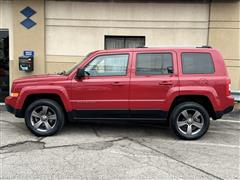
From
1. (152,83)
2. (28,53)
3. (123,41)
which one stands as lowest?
(152,83)

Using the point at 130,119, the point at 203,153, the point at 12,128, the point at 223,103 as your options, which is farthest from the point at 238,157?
the point at 12,128

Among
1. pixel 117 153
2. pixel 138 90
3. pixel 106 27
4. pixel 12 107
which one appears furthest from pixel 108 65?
pixel 106 27

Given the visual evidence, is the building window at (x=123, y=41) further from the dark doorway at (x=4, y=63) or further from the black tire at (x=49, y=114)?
the black tire at (x=49, y=114)

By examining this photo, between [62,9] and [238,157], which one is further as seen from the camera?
[62,9]

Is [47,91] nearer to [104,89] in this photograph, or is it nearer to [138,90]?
[104,89]

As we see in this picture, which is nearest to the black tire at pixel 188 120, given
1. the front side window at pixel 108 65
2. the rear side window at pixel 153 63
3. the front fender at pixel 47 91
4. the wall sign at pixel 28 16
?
the rear side window at pixel 153 63

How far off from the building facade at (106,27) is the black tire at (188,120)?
4.45 metres

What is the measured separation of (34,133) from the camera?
7008 mm

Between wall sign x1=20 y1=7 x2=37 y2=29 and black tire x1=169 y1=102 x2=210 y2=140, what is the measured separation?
20.1 ft

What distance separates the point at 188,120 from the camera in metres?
6.86

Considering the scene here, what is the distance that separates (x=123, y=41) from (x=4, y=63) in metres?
4.00

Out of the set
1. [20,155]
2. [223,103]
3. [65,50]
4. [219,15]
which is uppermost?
[219,15]

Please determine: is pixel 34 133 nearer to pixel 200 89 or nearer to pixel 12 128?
pixel 12 128

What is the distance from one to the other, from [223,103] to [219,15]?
4734mm
